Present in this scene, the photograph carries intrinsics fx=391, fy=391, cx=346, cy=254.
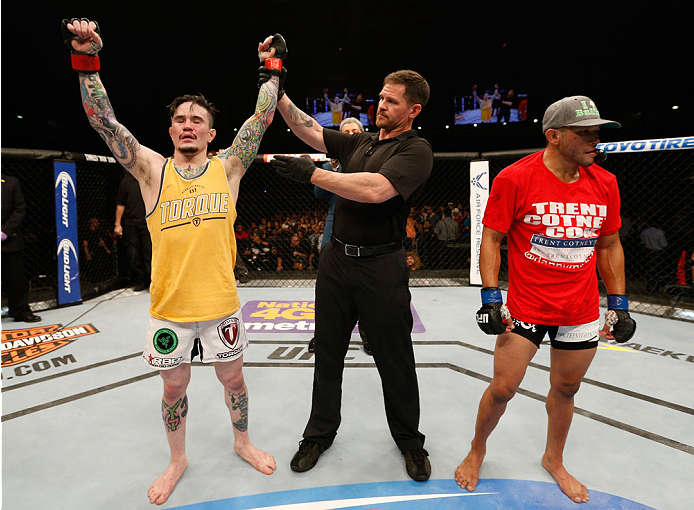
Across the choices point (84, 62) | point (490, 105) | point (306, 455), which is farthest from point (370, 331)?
point (490, 105)

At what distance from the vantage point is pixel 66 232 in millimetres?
4367

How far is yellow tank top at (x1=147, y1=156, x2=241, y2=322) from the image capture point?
5.09 ft

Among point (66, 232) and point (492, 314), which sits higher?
point (66, 232)

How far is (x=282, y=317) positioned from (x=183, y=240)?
2.63 m

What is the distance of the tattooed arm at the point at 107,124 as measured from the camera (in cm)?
141

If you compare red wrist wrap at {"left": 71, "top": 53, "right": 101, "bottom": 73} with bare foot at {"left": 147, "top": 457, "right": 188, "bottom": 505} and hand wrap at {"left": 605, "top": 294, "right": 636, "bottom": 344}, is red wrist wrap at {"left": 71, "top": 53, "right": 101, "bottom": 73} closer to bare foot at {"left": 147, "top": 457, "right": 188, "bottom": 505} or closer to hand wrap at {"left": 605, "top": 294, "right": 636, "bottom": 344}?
bare foot at {"left": 147, "top": 457, "right": 188, "bottom": 505}

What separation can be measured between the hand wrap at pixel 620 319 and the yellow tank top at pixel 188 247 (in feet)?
5.40

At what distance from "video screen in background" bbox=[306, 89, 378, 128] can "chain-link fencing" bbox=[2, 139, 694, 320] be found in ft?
12.3

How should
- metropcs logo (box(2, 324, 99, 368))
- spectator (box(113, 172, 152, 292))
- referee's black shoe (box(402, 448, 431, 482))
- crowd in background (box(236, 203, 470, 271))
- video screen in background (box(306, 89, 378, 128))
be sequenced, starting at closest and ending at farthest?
referee's black shoe (box(402, 448, 431, 482))
metropcs logo (box(2, 324, 99, 368))
spectator (box(113, 172, 152, 292))
crowd in background (box(236, 203, 470, 271))
video screen in background (box(306, 89, 378, 128))

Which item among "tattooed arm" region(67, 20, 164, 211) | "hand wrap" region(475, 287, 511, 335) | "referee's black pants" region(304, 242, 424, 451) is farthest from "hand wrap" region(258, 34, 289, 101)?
"hand wrap" region(475, 287, 511, 335)

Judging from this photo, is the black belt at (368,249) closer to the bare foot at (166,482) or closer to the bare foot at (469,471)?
the bare foot at (469,471)

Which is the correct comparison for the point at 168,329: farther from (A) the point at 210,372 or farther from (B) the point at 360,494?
(A) the point at 210,372

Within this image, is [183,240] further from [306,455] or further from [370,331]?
[306,455]

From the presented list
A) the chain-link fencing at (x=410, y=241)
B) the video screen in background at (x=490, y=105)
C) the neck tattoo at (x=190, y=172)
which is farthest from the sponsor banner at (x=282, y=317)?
the video screen in background at (x=490, y=105)
